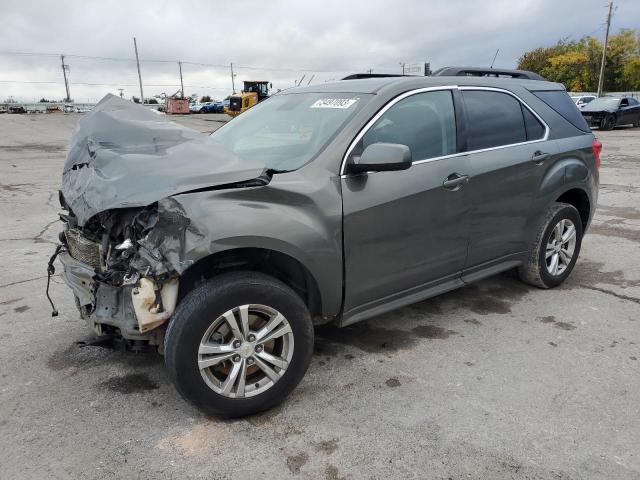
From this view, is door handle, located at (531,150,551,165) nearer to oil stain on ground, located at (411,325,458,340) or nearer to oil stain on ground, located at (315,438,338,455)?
oil stain on ground, located at (411,325,458,340)

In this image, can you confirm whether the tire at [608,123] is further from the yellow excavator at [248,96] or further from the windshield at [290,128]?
the windshield at [290,128]

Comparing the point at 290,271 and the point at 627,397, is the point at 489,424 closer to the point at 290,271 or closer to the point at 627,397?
the point at 627,397

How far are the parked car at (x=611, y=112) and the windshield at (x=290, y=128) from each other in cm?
2547

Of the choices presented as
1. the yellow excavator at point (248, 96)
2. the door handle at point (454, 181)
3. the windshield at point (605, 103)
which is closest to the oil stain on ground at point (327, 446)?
the door handle at point (454, 181)

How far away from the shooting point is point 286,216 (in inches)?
106

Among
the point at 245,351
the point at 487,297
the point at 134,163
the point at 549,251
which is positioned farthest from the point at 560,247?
the point at 134,163

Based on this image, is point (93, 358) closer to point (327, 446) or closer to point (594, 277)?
point (327, 446)

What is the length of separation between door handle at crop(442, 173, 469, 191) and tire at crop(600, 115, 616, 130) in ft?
85.9

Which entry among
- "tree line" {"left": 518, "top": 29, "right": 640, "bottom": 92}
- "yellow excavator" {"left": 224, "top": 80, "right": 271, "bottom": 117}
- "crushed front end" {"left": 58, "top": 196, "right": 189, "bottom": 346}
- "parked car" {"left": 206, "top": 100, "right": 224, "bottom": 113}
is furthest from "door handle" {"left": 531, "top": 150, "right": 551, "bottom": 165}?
"tree line" {"left": 518, "top": 29, "right": 640, "bottom": 92}

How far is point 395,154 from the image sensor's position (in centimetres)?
282

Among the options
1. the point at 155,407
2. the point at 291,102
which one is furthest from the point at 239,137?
the point at 155,407

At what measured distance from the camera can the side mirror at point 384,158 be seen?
111 inches

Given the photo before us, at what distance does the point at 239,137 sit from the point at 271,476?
2394 millimetres

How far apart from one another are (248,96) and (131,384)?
106ft
